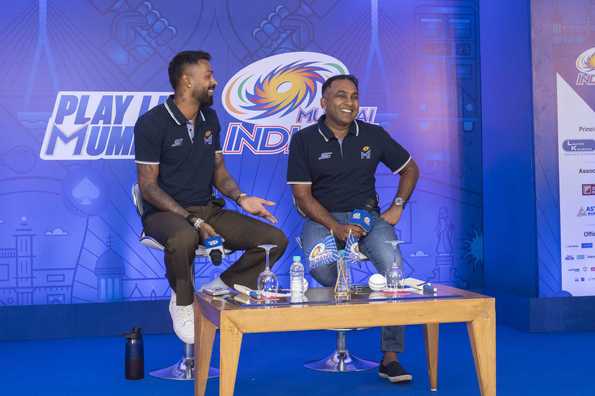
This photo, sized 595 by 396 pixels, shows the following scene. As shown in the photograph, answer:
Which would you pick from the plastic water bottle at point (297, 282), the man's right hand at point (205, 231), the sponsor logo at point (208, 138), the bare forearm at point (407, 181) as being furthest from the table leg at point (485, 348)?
the sponsor logo at point (208, 138)

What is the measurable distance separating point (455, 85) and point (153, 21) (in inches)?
92.7

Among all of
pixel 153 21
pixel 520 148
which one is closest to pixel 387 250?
pixel 520 148

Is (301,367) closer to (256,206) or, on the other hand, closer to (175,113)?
(256,206)

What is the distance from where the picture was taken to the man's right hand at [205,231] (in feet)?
13.2

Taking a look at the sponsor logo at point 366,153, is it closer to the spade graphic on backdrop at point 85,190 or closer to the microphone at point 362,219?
the microphone at point 362,219

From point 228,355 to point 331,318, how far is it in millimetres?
429

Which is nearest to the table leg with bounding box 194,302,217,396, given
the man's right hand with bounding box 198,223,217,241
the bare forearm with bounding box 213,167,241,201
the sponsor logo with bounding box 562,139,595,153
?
the man's right hand with bounding box 198,223,217,241

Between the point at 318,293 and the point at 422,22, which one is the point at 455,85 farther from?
the point at 318,293

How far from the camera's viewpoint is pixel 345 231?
445 centimetres

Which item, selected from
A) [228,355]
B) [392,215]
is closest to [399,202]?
[392,215]

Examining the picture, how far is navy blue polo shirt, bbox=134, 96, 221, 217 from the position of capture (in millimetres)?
4305

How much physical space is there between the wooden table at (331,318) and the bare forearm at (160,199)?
2.37ft

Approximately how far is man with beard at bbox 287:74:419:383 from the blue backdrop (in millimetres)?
1334

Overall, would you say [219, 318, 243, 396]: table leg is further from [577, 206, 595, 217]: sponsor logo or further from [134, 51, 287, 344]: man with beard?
[577, 206, 595, 217]: sponsor logo
